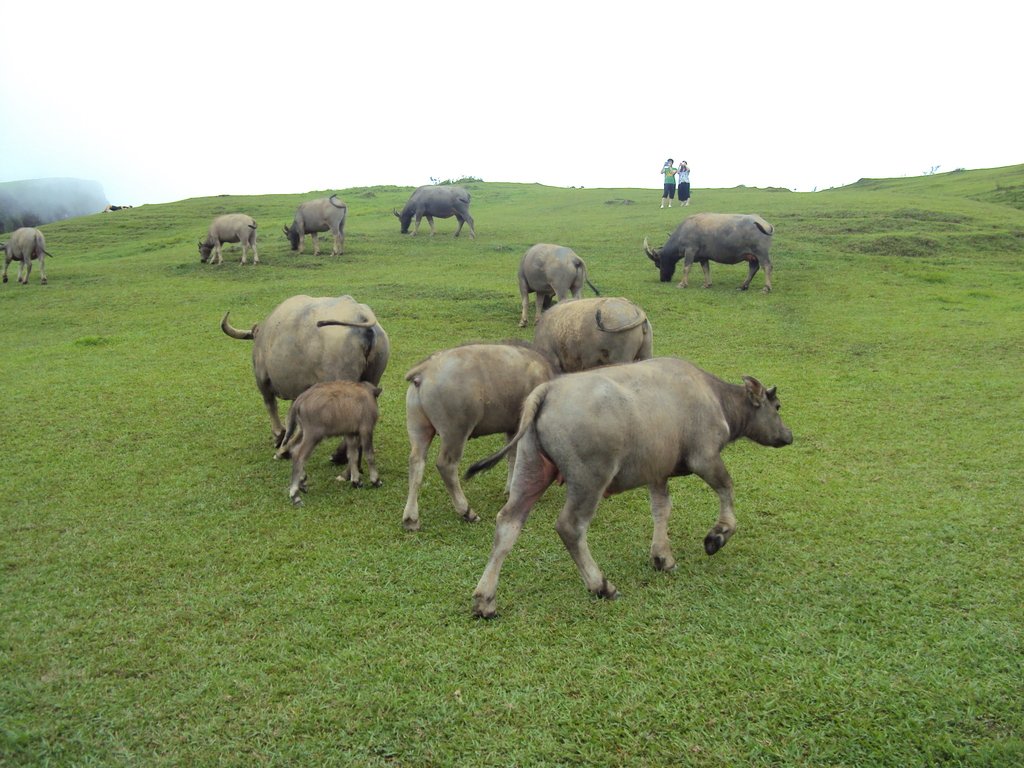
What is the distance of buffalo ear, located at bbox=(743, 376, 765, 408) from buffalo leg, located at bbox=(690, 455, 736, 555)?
87 cm

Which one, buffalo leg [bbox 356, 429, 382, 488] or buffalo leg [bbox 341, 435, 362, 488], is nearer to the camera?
buffalo leg [bbox 356, 429, 382, 488]

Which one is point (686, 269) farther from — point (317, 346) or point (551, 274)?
point (317, 346)

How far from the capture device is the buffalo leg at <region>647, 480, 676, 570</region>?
5.72 m

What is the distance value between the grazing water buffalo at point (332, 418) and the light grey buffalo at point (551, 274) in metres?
7.10

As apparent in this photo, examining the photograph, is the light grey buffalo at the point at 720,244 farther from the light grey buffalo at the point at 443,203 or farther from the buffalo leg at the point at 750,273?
the light grey buffalo at the point at 443,203

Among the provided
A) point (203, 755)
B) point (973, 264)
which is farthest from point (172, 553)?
point (973, 264)

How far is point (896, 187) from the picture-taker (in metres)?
36.8

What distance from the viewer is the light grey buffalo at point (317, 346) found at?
311 inches

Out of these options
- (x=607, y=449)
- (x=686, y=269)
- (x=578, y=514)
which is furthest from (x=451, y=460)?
(x=686, y=269)

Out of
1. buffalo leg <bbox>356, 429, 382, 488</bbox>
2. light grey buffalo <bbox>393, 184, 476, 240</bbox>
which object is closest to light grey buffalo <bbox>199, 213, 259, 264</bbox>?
light grey buffalo <bbox>393, 184, 476, 240</bbox>

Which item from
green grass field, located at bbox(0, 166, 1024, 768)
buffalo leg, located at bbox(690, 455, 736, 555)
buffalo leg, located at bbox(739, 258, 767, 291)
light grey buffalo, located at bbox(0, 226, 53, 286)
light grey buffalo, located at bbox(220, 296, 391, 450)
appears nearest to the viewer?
green grass field, located at bbox(0, 166, 1024, 768)

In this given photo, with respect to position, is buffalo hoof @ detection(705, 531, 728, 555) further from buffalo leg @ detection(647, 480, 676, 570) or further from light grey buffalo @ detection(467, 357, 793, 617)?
buffalo leg @ detection(647, 480, 676, 570)

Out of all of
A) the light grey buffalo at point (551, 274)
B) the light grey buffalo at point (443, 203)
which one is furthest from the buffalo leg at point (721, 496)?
the light grey buffalo at point (443, 203)

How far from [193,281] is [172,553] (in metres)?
15.7
